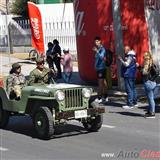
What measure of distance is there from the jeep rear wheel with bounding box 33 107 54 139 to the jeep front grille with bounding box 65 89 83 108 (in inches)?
16.7

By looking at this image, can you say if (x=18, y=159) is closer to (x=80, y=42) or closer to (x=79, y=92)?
(x=79, y=92)

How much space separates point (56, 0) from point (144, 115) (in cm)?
2321

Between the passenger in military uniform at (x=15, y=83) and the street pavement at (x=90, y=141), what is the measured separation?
31.6 inches

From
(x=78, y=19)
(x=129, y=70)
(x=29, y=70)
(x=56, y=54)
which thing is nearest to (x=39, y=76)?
(x=129, y=70)

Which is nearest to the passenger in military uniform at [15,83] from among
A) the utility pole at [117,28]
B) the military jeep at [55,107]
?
the military jeep at [55,107]

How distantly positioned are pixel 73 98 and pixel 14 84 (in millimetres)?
1520

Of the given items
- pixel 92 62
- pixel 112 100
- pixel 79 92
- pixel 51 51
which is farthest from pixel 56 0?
pixel 79 92

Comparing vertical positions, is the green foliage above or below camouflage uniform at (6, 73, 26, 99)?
above

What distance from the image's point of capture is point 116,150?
9.97m

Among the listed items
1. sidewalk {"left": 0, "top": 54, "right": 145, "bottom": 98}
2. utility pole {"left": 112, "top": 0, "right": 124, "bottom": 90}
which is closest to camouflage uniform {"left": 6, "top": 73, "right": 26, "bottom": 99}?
utility pole {"left": 112, "top": 0, "right": 124, "bottom": 90}

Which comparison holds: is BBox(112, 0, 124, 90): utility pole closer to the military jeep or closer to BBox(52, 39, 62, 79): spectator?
BBox(52, 39, 62, 79): spectator

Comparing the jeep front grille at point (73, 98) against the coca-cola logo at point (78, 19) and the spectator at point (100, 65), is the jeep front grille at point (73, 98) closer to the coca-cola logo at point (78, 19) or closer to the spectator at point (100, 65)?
the spectator at point (100, 65)

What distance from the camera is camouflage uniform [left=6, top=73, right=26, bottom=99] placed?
12.0 meters

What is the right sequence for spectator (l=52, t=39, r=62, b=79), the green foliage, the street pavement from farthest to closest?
1. the green foliage
2. spectator (l=52, t=39, r=62, b=79)
3. the street pavement
